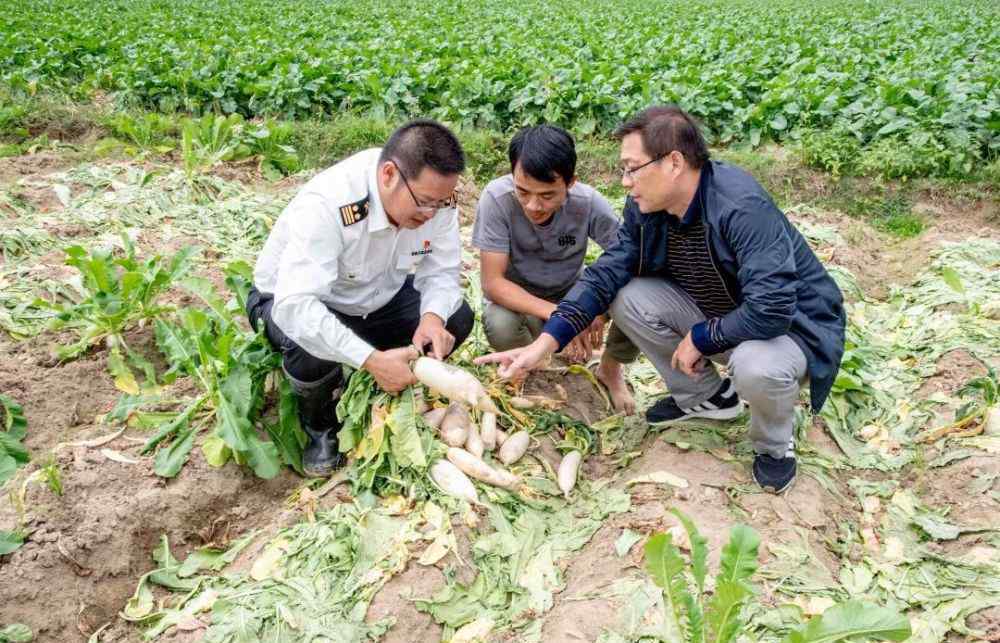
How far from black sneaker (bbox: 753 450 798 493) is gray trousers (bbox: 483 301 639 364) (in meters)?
0.84

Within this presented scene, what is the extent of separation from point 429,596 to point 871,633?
134cm

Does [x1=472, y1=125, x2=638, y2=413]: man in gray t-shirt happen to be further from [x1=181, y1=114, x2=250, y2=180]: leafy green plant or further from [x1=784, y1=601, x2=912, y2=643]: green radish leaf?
[x1=181, y1=114, x2=250, y2=180]: leafy green plant

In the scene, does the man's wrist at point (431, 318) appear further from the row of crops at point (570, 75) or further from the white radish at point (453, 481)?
the row of crops at point (570, 75)

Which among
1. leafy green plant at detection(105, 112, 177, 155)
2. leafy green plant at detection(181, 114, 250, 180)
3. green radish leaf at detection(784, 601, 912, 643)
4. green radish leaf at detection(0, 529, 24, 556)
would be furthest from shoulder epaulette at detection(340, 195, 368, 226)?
leafy green plant at detection(105, 112, 177, 155)

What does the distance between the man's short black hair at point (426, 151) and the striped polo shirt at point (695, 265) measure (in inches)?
34.4

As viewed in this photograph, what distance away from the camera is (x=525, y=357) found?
3.19 metres

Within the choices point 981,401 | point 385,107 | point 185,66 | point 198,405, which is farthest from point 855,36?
point 198,405

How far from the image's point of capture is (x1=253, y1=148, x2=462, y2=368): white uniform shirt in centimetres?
288

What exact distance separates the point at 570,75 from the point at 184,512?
7.13 m

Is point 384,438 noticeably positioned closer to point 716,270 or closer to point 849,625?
point 716,270

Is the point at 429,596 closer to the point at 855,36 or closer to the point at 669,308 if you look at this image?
the point at 669,308

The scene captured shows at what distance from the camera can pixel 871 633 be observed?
1.93m

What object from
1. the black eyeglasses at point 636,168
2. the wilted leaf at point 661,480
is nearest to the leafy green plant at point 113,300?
the black eyeglasses at point 636,168

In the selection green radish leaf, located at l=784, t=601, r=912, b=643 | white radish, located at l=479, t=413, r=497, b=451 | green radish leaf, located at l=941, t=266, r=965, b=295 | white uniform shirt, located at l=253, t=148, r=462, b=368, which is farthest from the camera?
green radish leaf, located at l=941, t=266, r=965, b=295
